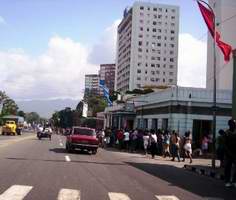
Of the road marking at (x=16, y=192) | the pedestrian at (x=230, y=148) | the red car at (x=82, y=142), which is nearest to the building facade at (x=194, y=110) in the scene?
the red car at (x=82, y=142)

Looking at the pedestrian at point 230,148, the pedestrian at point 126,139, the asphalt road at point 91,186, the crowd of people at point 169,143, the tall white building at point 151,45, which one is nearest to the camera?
the asphalt road at point 91,186

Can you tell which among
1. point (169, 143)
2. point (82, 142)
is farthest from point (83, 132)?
point (169, 143)

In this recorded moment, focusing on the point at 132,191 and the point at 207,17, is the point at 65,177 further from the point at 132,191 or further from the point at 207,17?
the point at 207,17

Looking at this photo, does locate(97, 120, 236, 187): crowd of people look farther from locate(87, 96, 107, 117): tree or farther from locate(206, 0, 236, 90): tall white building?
locate(87, 96, 107, 117): tree

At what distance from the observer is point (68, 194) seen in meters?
12.9

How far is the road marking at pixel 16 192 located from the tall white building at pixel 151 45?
132884mm

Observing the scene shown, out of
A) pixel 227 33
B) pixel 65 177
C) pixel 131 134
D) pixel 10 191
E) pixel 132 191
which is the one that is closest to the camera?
pixel 10 191

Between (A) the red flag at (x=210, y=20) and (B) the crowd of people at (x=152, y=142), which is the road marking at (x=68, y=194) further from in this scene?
(B) the crowd of people at (x=152, y=142)

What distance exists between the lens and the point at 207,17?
2756 cm

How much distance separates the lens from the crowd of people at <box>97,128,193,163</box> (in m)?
31.2

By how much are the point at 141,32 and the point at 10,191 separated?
5552 inches

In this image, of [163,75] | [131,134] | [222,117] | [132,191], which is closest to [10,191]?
[132,191]

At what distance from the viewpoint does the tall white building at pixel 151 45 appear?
149m

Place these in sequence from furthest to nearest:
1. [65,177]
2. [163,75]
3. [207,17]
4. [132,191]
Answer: [163,75] < [207,17] < [65,177] < [132,191]
